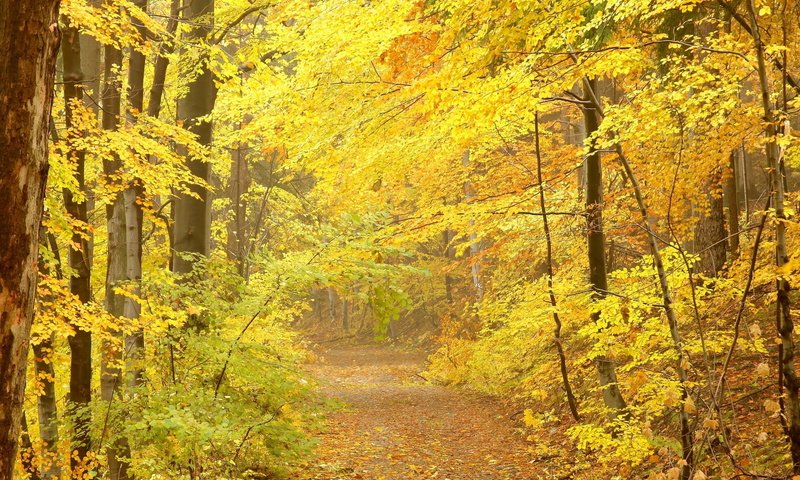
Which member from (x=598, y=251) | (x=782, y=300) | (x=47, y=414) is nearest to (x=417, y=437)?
(x=598, y=251)

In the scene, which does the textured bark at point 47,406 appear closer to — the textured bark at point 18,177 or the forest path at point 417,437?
the forest path at point 417,437

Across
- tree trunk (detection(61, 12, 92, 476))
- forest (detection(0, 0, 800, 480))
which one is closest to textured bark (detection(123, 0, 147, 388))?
forest (detection(0, 0, 800, 480))

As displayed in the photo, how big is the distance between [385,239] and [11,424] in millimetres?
5295

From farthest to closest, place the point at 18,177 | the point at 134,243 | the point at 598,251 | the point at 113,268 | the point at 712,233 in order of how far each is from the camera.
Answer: the point at 712,233 → the point at 598,251 → the point at 134,243 → the point at 113,268 → the point at 18,177

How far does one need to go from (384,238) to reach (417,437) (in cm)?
538

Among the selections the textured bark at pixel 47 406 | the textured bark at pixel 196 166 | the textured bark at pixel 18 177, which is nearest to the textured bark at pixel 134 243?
the textured bark at pixel 196 166

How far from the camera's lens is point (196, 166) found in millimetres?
9523

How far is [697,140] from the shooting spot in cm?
887

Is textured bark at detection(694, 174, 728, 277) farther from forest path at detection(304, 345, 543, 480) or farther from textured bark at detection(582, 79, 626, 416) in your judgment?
forest path at detection(304, 345, 543, 480)

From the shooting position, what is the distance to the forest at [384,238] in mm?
4223

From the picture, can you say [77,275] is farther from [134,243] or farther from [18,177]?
[18,177]

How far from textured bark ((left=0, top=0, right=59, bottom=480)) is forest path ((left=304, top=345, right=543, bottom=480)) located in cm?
472

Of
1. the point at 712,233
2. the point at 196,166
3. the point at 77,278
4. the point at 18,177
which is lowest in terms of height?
the point at 77,278

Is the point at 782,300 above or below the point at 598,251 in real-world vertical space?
below
